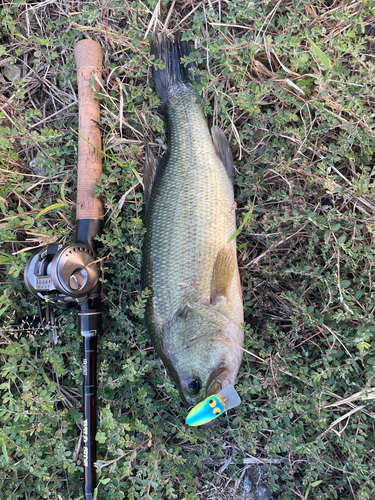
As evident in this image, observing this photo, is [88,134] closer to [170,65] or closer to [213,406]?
[170,65]

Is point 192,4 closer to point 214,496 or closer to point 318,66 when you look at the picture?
point 318,66

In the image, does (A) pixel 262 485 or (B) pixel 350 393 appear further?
(A) pixel 262 485

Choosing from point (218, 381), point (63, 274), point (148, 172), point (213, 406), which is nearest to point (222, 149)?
point (148, 172)

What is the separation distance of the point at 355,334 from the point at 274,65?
7.58 feet

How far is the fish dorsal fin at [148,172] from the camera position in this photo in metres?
2.74

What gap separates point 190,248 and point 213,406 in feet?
3.53

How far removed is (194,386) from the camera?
2289 mm

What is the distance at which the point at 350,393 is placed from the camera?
2389mm

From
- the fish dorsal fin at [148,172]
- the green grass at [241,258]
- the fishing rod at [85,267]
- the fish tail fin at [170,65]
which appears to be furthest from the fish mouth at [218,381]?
the fish tail fin at [170,65]

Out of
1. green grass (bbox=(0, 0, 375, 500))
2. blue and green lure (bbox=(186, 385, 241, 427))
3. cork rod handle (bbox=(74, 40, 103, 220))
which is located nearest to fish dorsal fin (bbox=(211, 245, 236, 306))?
green grass (bbox=(0, 0, 375, 500))

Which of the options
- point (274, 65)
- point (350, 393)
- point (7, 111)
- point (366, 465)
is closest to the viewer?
point (366, 465)

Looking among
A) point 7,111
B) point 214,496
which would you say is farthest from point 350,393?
point 7,111

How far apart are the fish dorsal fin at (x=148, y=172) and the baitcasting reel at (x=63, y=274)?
25.7 inches

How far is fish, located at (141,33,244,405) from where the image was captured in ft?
7.67
